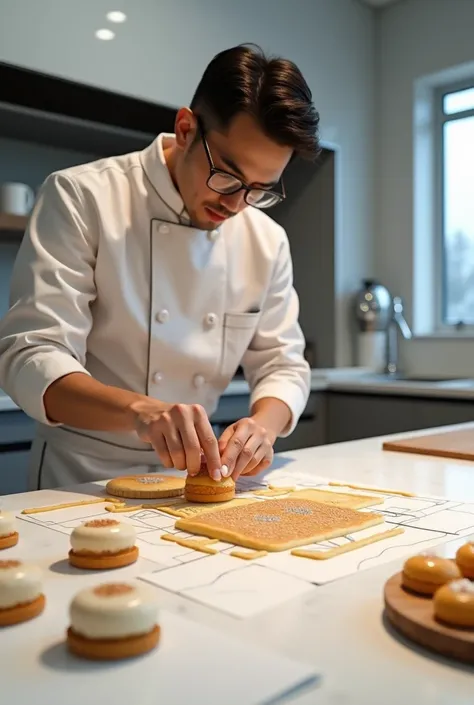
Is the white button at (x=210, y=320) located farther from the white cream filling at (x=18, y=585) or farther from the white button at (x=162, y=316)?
the white cream filling at (x=18, y=585)

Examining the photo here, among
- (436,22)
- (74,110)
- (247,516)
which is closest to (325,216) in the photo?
(436,22)

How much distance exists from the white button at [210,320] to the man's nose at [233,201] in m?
0.23

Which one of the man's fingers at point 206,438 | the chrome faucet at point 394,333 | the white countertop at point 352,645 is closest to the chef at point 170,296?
the man's fingers at point 206,438

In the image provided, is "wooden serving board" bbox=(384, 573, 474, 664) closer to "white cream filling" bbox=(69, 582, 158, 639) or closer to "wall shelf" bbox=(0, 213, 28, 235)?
"white cream filling" bbox=(69, 582, 158, 639)

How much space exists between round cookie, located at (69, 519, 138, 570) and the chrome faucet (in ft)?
8.34

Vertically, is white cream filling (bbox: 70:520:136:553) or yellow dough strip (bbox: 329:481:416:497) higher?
white cream filling (bbox: 70:520:136:553)

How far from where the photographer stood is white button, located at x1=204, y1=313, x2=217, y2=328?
141 centimetres

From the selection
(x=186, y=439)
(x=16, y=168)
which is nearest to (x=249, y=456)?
(x=186, y=439)

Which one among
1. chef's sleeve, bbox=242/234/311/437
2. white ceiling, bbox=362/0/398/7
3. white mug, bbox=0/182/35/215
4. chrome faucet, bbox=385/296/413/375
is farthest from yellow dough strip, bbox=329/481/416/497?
white ceiling, bbox=362/0/398/7

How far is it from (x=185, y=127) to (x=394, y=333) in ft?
6.81

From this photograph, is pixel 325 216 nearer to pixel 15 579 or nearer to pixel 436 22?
pixel 436 22

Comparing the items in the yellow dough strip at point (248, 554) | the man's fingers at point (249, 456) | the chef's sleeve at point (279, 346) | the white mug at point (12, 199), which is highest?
the white mug at point (12, 199)

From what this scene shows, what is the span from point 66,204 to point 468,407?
1.57 m

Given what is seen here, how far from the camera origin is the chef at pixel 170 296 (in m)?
1.13
